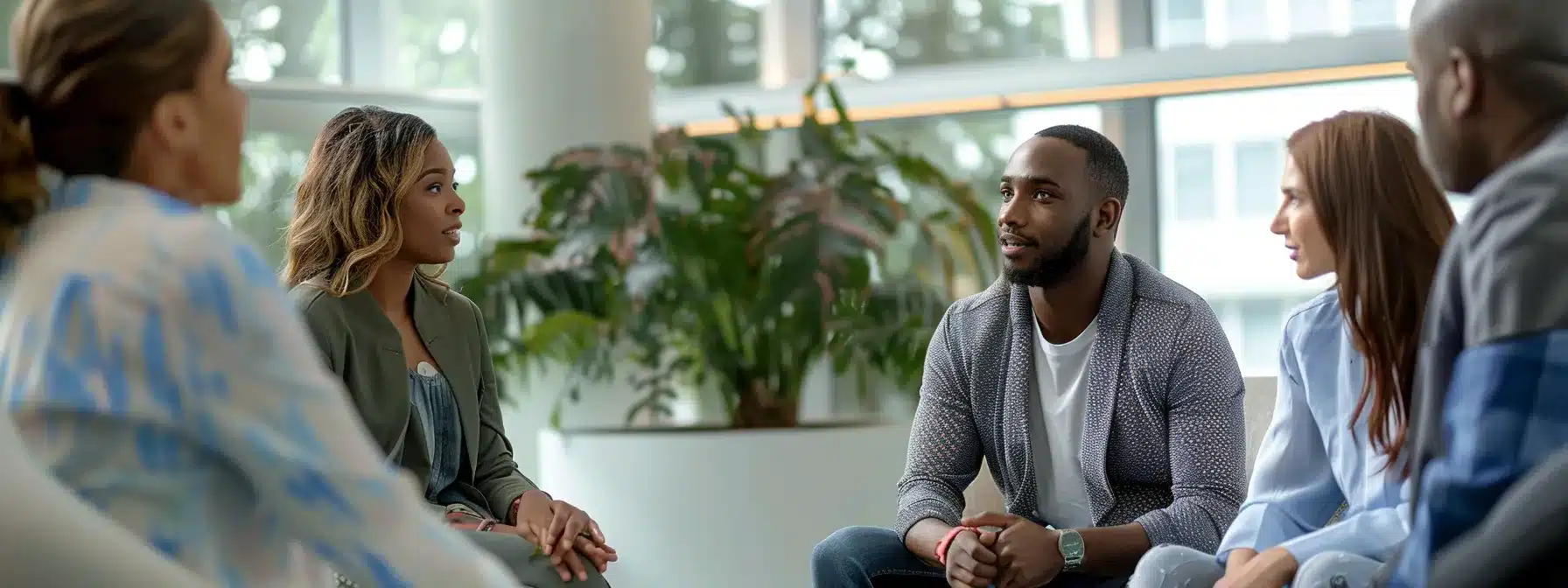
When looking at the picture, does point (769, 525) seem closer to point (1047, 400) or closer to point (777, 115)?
point (1047, 400)

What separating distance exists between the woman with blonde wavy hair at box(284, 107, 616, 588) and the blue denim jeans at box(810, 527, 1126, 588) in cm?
34

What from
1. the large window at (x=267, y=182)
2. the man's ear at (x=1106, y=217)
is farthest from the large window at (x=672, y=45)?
the man's ear at (x=1106, y=217)

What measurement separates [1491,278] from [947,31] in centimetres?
501

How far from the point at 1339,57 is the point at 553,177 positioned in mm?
2921

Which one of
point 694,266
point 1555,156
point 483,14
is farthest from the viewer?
point 483,14

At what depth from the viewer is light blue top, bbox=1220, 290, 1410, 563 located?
1.78 metres

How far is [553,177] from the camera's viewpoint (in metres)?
3.80

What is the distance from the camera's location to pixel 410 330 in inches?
90.4

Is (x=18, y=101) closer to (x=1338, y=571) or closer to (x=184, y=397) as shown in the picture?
(x=184, y=397)

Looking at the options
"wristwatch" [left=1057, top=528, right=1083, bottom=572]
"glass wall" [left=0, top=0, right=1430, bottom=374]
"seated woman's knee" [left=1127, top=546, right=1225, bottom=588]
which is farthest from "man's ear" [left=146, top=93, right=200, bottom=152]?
"glass wall" [left=0, top=0, right=1430, bottom=374]

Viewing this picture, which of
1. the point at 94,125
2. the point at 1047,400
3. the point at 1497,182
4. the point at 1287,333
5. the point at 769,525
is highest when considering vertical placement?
the point at 94,125

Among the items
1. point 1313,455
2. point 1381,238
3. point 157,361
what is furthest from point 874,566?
point 157,361

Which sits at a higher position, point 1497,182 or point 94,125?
point 94,125

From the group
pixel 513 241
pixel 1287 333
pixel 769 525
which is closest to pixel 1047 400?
pixel 1287 333
